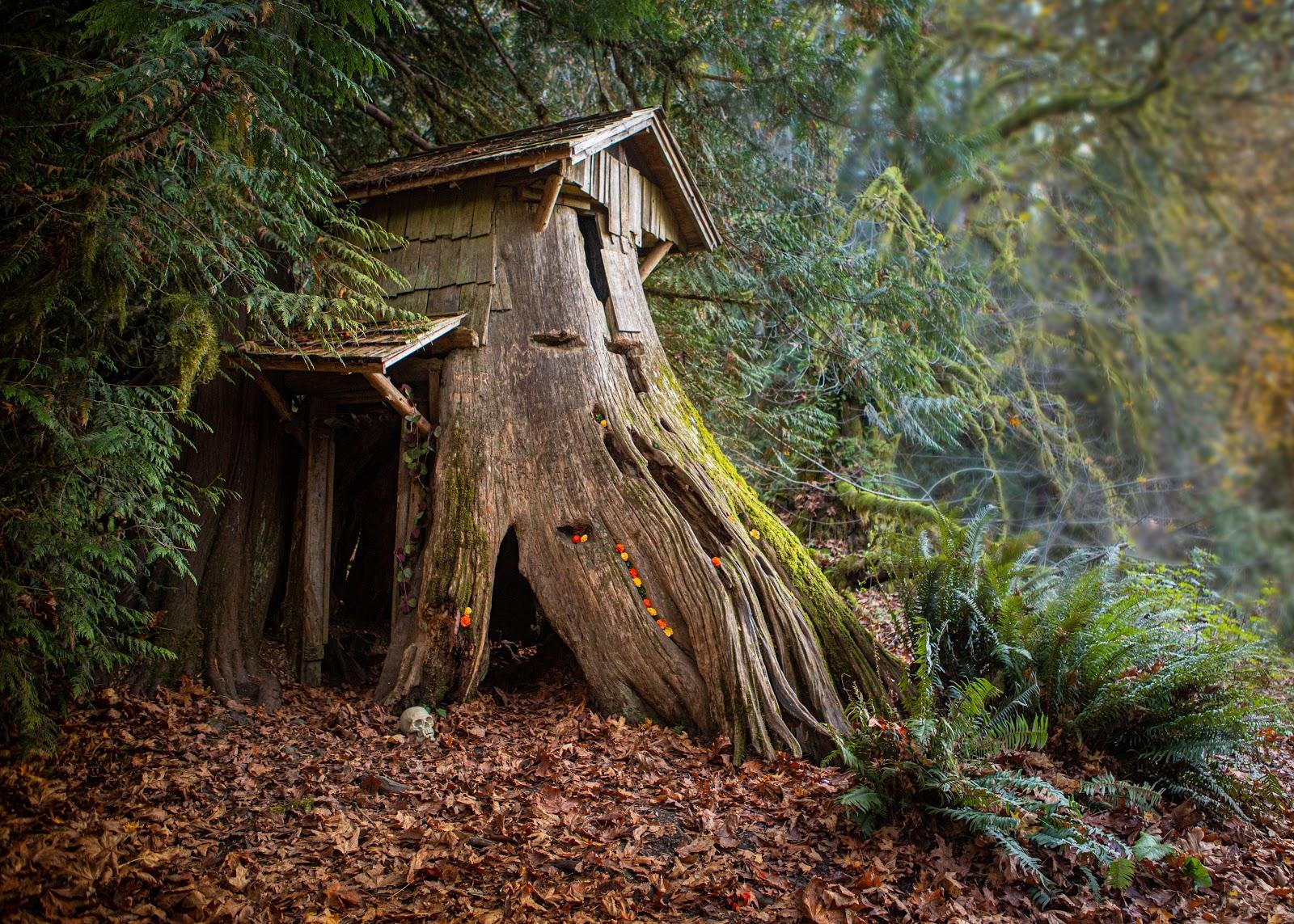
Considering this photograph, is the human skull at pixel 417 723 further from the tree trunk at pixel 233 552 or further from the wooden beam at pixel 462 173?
the wooden beam at pixel 462 173

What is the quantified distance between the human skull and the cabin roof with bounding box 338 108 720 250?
414 centimetres

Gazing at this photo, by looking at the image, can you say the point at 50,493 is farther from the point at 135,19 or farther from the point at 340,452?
the point at 340,452

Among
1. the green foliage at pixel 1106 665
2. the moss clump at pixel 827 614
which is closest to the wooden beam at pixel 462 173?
the moss clump at pixel 827 614

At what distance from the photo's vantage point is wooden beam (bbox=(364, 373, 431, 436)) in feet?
19.2

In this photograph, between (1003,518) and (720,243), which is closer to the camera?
(720,243)

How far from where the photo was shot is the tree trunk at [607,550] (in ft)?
18.7

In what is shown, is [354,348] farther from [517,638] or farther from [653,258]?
[653,258]

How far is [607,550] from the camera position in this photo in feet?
19.7

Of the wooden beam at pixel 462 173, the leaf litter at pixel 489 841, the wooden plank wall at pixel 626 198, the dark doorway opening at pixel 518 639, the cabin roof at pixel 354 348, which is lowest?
the leaf litter at pixel 489 841

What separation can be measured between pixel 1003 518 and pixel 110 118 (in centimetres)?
1090

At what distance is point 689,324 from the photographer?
988 cm

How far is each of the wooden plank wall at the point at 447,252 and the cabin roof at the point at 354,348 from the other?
433 millimetres

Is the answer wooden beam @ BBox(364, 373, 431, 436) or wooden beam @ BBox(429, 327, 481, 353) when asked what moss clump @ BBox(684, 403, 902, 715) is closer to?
wooden beam @ BBox(429, 327, 481, 353)

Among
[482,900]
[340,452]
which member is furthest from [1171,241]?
[340,452]
